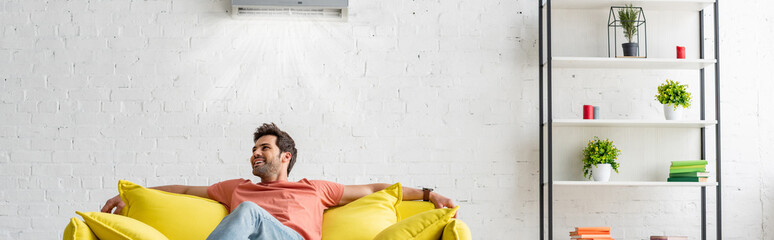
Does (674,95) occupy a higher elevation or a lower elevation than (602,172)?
higher

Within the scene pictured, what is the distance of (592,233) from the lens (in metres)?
3.97

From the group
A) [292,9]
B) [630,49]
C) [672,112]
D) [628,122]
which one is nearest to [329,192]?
[292,9]

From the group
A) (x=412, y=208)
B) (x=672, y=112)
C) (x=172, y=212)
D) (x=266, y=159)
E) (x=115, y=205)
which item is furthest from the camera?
(x=672, y=112)

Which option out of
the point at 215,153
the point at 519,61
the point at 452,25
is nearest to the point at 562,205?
the point at 519,61

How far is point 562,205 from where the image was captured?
13.9ft

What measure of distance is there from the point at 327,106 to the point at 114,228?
67.1 inches

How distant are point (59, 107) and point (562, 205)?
2.77 m

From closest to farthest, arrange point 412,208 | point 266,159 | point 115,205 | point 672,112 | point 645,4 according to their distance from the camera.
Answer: point 115,205
point 412,208
point 266,159
point 672,112
point 645,4

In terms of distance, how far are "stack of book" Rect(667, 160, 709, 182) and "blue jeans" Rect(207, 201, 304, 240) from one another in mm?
2240

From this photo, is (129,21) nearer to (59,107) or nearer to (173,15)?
(173,15)

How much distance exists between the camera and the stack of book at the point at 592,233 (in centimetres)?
394

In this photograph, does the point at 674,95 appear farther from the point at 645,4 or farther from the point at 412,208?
the point at 412,208

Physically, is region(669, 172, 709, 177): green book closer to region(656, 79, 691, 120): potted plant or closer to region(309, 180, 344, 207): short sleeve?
region(656, 79, 691, 120): potted plant

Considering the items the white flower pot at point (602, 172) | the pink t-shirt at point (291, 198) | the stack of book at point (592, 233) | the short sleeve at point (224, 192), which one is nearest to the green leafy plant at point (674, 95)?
the white flower pot at point (602, 172)
